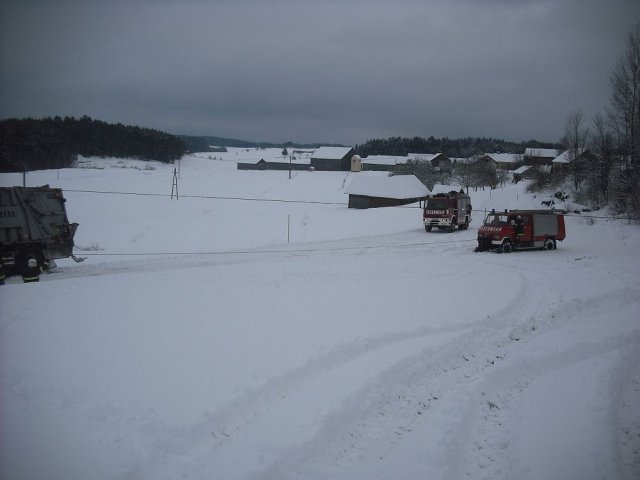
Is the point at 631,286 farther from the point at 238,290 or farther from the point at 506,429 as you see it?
the point at 238,290

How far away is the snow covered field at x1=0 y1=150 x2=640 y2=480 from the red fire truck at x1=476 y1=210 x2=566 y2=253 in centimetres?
455

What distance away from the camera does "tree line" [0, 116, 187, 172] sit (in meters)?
60.6

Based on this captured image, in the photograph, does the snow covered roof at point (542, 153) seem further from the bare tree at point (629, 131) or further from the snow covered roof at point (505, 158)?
the bare tree at point (629, 131)

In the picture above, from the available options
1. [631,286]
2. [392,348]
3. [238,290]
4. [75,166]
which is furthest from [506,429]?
[75,166]

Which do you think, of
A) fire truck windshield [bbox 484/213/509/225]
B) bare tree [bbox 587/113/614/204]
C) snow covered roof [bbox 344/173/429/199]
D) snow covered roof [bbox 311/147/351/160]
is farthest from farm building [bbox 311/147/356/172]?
fire truck windshield [bbox 484/213/509/225]

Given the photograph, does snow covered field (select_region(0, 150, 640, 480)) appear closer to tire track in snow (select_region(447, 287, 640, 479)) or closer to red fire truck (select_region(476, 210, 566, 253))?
tire track in snow (select_region(447, 287, 640, 479))

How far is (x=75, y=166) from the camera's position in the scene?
91188 mm

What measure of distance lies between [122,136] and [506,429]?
12435 centimetres

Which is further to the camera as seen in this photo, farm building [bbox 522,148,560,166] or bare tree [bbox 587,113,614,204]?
farm building [bbox 522,148,560,166]

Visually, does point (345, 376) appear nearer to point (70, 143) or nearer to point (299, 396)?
point (299, 396)

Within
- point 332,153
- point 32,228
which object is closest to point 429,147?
point 332,153

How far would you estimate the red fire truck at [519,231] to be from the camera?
21.2 m

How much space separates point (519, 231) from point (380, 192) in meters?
28.5

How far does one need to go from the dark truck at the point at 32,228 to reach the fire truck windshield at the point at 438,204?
2139 centimetres
